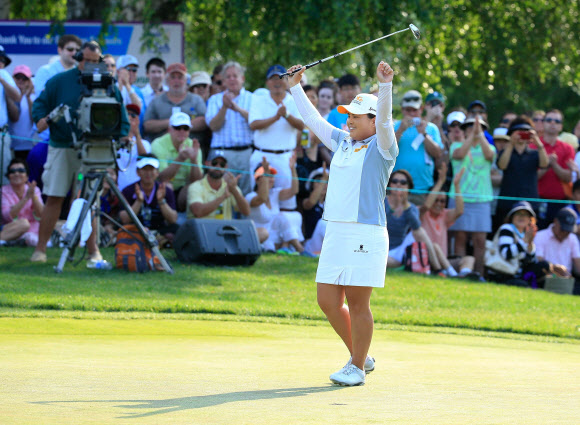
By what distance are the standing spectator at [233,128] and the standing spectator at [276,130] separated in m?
0.17

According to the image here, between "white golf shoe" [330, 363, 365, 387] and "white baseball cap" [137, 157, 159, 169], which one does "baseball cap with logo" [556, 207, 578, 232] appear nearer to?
"white baseball cap" [137, 157, 159, 169]

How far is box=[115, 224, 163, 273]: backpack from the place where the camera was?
11.4 meters

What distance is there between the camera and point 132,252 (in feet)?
37.4

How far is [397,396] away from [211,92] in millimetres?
10095

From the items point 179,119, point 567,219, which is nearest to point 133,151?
point 179,119

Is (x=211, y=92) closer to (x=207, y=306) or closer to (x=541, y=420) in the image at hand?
(x=207, y=306)

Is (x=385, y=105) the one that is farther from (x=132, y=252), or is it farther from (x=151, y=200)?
(x=151, y=200)

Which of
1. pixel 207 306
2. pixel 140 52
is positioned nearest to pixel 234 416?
pixel 207 306

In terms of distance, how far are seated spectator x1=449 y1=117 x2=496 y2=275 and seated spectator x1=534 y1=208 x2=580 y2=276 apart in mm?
760

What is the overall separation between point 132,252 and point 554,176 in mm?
6406

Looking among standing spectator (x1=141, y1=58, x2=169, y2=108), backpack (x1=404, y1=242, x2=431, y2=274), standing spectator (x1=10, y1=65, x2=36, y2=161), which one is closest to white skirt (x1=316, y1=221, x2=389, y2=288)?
backpack (x1=404, y1=242, x2=431, y2=274)

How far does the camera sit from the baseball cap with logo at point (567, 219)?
13.5 m

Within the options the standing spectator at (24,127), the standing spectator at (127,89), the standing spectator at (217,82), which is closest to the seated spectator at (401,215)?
the standing spectator at (217,82)

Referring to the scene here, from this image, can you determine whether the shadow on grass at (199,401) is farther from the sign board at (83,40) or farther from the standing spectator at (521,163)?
the sign board at (83,40)
